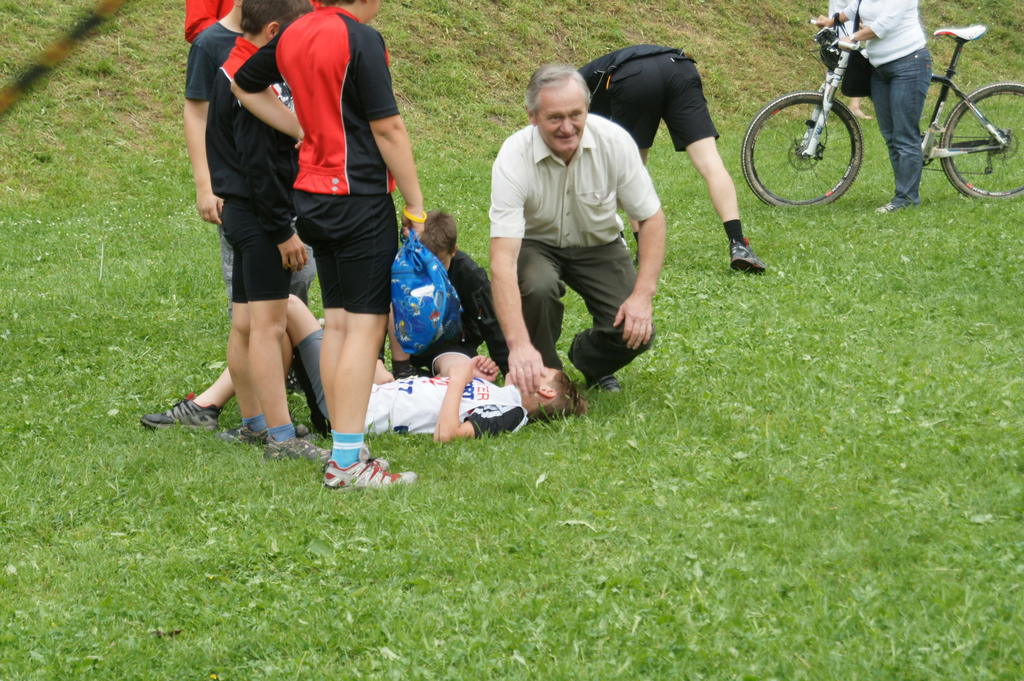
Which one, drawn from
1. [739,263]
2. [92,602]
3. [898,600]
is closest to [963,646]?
[898,600]

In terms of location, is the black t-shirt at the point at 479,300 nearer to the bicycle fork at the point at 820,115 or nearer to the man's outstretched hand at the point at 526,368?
the man's outstretched hand at the point at 526,368

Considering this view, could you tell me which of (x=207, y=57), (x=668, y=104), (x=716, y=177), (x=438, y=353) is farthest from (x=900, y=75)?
(x=207, y=57)

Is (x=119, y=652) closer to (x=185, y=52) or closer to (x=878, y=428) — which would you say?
(x=878, y=428)

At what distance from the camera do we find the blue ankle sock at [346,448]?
12.1 ft

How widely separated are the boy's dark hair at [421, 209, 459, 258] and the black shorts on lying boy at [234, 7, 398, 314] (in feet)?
2.88

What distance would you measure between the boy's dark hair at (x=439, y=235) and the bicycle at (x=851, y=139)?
410cm

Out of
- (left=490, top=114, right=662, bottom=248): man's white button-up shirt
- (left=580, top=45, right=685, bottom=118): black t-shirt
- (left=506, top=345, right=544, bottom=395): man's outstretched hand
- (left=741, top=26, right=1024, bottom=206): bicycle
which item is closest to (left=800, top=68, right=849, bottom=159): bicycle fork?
(left=741, top=26, right=1024, bottom=206): bicycle

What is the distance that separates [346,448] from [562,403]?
1032 mm

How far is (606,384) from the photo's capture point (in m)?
4.79

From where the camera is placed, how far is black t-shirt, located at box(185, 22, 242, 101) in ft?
13.8

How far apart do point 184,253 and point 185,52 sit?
5.01 m

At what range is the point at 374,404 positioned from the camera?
14.4ft

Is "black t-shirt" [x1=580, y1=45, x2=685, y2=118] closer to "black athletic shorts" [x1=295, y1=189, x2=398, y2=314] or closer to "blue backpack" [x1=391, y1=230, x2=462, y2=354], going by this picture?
"blue backpack" [x1=391, y1=230, x2=462, y2=354]

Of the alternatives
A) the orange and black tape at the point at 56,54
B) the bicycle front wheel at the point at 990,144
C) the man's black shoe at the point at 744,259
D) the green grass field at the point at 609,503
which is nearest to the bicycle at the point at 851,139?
the bicycle front wheel at the point at 990,144
